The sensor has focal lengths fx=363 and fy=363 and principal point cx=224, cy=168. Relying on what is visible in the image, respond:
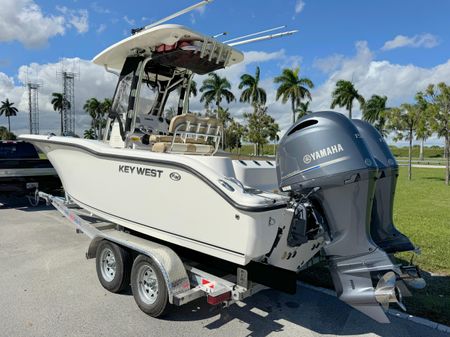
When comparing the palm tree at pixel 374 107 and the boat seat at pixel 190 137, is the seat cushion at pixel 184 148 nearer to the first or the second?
the boat seat at pixel 190 137

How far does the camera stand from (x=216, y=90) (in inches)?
1587

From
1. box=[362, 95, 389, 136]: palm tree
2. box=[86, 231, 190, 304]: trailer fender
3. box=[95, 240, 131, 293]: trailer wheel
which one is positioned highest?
box=[362, 95, 389, 136]: palm tree

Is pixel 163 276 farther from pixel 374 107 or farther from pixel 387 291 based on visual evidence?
pixel 374 107

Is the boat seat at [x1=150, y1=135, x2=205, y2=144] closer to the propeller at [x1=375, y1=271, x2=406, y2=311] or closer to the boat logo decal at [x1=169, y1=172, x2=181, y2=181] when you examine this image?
the boat logo decal at [x1=169, y1=172, x2=181, y2=181]

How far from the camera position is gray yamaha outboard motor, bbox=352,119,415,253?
324 cm

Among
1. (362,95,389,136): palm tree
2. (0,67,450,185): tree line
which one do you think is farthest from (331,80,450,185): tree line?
(362,95,389,136): palm tree

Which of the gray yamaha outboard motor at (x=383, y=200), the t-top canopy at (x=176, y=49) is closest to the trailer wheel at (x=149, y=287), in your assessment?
the gray yamaha outboard motor at (x=383, y=200)

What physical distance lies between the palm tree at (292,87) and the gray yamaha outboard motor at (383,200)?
32458 millimetres

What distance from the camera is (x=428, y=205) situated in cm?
1105

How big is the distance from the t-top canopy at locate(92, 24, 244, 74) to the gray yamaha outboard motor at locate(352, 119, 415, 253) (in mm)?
2313

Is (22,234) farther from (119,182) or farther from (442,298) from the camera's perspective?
(442,298)

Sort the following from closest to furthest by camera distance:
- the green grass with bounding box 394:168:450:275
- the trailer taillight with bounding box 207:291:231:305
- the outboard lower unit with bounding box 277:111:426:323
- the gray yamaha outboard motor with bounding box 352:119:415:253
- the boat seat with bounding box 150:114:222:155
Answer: the outboard lower unit with bounding box 277:111:426:323 < the gray yamaha outboard motor with bounding box 352:119:415:253 < the trailer taillight with bounding box 207:291:231:305 < the boat seat with bounding box 150:114:222:155 < the green grass with bounding box 394:168:450:275

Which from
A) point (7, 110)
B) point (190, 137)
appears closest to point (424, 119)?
point (190, 137)

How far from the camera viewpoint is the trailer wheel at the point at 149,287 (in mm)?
3668
